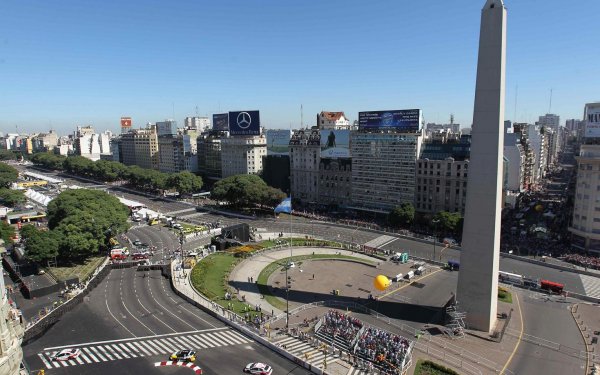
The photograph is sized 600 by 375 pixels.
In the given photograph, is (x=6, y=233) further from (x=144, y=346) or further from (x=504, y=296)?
(x=504, y=296)

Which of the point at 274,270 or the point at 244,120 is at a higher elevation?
the point at 244,120

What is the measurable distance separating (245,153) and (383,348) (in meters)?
112

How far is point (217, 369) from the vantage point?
35812mm

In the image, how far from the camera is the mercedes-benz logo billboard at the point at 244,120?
469 feet

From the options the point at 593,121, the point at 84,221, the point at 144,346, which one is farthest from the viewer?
Answer: the point at 593,121

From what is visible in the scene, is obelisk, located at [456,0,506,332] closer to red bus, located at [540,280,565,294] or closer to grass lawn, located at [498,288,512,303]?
grass lawn, located at [498,288,512,303]

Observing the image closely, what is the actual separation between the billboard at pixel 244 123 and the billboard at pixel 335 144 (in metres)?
33.3

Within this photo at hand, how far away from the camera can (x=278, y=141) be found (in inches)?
5487

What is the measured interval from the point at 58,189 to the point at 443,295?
149m

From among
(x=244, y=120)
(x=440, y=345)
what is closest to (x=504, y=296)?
(x=440, y=345)

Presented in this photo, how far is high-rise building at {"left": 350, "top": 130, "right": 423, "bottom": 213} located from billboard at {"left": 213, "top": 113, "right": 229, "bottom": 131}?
69.6 meters

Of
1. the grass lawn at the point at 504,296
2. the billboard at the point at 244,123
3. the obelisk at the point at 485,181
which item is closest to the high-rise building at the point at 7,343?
the obelisk at the point at 485,181

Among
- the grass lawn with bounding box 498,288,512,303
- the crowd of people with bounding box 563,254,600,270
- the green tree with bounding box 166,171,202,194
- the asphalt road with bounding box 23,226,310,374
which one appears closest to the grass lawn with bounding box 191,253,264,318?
the asphalt road with bounding box 23,226,310,374

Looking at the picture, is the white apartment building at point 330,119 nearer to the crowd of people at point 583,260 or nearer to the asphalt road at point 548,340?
the crowd of people at point 583,260
